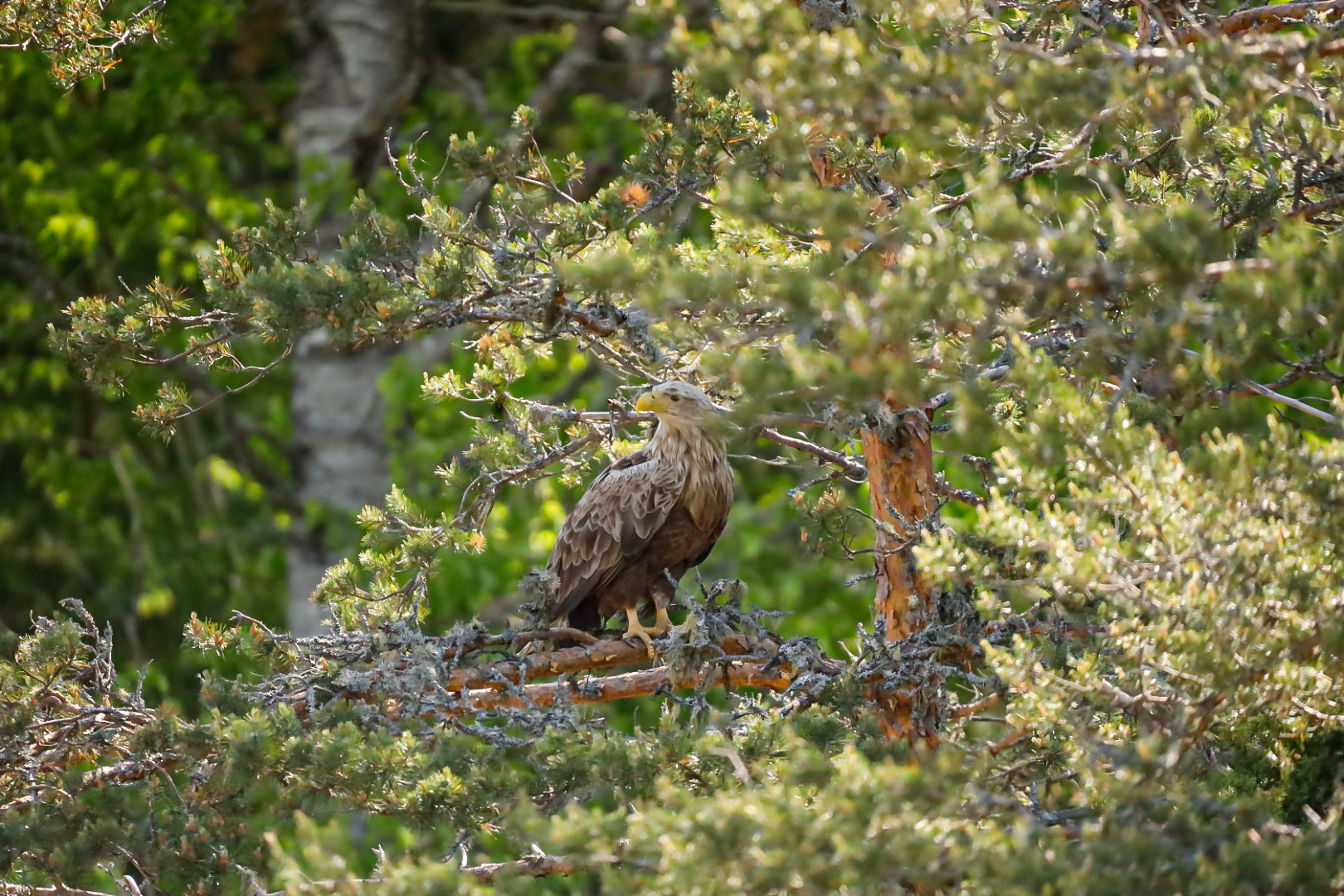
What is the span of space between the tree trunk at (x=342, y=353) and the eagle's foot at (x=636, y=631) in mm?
5620

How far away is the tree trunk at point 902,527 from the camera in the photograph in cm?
448

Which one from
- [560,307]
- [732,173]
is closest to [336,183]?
[560,307]

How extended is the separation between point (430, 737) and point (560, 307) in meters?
1.27

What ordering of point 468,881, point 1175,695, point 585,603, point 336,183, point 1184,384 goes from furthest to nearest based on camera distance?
point 336,183, point 585,603, point 1175,695, point 468,881, point 1184,384

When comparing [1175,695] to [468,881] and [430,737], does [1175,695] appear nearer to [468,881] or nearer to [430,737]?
[468,881]

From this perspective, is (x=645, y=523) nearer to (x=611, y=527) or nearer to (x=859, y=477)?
(x=611, y=527)

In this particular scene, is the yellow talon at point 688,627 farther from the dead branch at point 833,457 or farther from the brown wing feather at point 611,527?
the brown wing feather at point 611,527

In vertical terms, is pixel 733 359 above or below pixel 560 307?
above

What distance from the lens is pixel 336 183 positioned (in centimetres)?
1045

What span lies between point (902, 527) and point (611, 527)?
1.50 meters

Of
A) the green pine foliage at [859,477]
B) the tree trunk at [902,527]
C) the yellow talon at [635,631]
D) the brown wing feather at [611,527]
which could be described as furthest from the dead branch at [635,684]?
the brown wing feather at [611,527]

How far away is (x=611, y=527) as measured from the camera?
224 inches

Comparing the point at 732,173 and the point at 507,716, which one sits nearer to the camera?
the point at 732,173

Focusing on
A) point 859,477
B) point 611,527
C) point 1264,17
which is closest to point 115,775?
point 611,527
